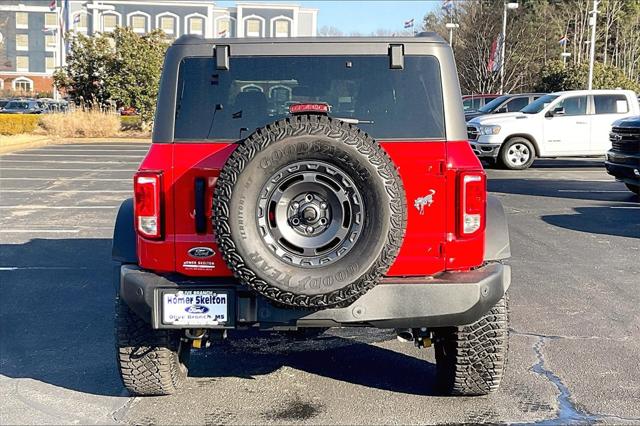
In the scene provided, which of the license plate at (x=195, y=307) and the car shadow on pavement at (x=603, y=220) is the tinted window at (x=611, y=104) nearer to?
the car shadow on pavement at (x=603, y=220)

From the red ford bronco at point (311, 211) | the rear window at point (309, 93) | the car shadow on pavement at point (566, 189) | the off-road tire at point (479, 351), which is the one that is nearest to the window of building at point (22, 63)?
the car shadow on pavement at point (566, 189)

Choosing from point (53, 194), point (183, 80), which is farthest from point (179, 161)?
point (53, 194)

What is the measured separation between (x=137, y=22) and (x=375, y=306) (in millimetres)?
83513

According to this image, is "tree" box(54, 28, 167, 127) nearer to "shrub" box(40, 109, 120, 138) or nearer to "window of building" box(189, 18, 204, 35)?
"shrub" box(40, 109, 120, 138)

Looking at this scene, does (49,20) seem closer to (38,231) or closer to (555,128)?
(555,128)

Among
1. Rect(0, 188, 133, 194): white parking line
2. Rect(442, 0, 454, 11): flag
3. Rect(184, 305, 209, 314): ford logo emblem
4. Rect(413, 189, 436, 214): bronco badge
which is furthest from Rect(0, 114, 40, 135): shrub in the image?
Rect(413, 189, 436, 214): bronco badge

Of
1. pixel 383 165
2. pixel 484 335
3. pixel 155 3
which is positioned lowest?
pixel 484 335

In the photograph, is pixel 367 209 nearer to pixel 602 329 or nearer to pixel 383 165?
pixel 383 165

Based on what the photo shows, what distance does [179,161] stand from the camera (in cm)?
403

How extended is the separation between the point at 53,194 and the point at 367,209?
11501 millimetres

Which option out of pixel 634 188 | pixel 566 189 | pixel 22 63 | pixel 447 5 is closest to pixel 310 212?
pixel 634 188

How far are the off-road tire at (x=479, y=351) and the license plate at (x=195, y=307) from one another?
4.27ft

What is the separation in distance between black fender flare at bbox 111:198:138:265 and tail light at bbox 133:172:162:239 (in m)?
0.27

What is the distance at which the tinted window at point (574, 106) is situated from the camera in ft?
60.1
